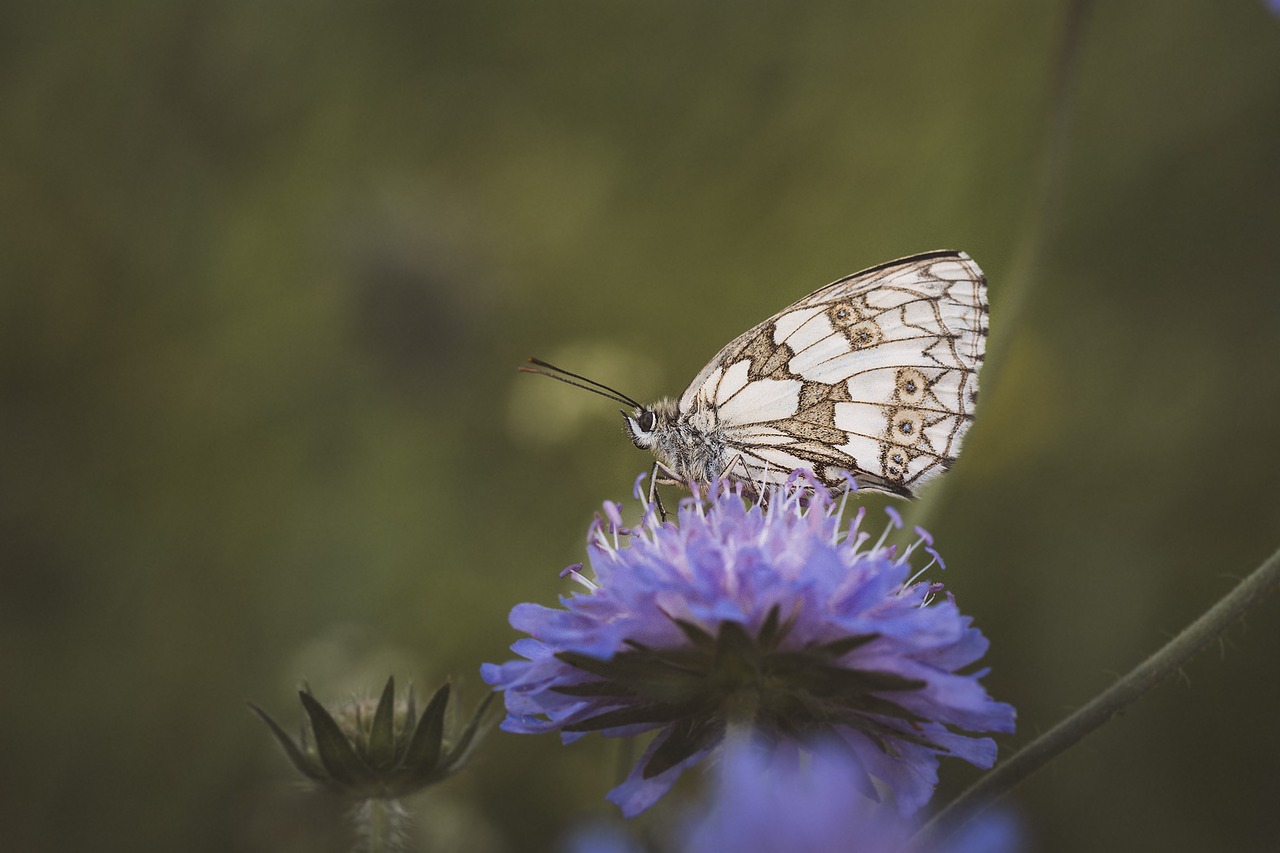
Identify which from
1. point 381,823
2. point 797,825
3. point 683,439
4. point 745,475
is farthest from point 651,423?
point 797,825

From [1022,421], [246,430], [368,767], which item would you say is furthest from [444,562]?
[368,767]

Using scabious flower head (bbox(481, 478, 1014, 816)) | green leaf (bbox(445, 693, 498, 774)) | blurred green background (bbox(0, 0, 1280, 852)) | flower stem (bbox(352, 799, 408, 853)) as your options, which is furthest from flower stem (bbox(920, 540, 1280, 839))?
blurred green background (bbox(0, 0, 1280, 852))

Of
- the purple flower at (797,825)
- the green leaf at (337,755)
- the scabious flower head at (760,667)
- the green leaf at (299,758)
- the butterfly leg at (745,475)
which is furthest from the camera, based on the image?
the butterfly leg at (745,475)

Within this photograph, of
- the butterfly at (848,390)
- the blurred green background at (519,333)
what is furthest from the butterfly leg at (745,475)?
the blurred green background at (519,333)

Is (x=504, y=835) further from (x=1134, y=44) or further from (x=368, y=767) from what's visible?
(x=1134, y=44)

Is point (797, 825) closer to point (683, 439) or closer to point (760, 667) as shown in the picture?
point (760, 667)

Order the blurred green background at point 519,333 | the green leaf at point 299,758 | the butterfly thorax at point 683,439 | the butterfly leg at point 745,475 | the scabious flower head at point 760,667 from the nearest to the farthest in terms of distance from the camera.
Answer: the scabious flower head at point 760,667 → the green leaf at point 299,758 → the butterfly leg at point 745,475 → the butterfly thorax at point 683,439 → the blurred green background at point 519,333

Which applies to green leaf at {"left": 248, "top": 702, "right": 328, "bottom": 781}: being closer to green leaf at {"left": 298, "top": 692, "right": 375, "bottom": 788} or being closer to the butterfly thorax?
green leaf at {"left": 298, "top": 692, "right": 375, "bottom": 788}

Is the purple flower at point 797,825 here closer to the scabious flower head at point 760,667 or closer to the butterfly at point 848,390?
the scabious flower head at point 760,667
